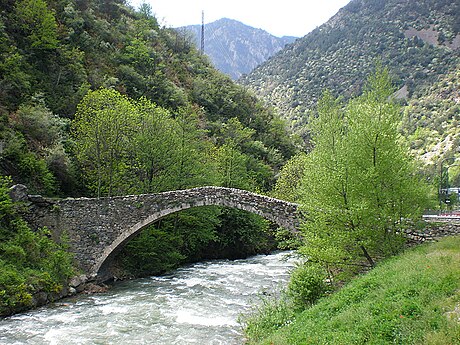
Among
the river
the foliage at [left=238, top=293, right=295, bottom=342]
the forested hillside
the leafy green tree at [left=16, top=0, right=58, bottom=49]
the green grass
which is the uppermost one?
the leafy green tree at [left=16, top=0, right=58, bottom=49]

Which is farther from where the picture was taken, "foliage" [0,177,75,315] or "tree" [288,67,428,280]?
"foliage" [0,177,75,315]

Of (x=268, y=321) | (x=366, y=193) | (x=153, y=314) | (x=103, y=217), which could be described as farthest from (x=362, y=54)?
(x=268, y=321)

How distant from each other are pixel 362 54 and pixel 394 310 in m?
86.9

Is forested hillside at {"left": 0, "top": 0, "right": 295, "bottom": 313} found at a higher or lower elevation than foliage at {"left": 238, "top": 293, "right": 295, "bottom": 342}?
→ higher

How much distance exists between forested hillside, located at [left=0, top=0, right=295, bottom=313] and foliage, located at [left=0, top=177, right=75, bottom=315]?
64mm

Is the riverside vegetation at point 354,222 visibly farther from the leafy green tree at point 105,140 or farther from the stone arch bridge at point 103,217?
the leafy green tree at point 105,140

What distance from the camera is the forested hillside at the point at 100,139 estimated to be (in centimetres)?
2045

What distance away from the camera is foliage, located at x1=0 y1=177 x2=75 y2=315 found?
13539 millimetres

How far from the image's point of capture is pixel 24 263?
15.2 m

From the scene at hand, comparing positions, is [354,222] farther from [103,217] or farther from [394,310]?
[103,217]

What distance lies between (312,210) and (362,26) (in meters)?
93.7

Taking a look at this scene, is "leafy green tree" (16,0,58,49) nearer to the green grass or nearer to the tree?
the tree

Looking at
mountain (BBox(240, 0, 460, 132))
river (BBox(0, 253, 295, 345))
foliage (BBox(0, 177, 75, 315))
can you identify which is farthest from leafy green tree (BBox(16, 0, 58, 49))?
mountain (BBox(240, 0, 460, 132))

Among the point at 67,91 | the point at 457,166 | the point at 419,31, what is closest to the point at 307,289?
the point at 67,91
